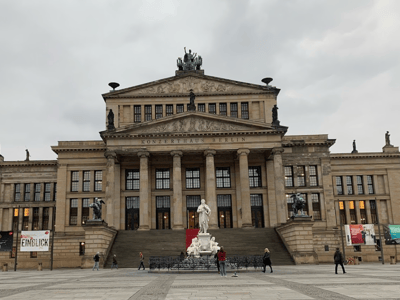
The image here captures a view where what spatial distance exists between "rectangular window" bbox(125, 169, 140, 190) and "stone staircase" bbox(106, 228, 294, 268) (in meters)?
10.0

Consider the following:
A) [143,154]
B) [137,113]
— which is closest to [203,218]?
[143,154]

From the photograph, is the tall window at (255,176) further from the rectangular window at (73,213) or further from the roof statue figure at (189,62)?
the rectangular window at (73,213)

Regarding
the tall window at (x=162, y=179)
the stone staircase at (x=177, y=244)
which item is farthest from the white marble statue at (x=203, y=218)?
the tall window at (x=162, y=179)

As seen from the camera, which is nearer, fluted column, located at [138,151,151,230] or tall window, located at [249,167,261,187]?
fluted column, located at [138,151,151,230]

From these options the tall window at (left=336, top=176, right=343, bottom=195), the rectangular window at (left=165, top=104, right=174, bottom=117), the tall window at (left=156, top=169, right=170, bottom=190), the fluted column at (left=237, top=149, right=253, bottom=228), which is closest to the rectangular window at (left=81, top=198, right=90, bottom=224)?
the tall window at (left=156, top=169, right=170, bottom=190)

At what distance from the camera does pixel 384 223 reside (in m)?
61.9

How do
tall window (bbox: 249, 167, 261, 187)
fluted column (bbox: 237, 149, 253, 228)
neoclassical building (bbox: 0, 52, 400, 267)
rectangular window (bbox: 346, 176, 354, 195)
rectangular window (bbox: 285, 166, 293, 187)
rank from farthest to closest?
rectangular window (bbox: 346, 176, 354, 195) < rectangular window (bbox: 285, 166, 293, 187) < tall window (bbox: 249, 167, 261, 187) < neoclassical building (bbox: 0, 52, 400, 267) < fluted column (bbox: 237, 149, 253, 228)

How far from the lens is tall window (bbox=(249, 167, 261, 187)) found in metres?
58.3

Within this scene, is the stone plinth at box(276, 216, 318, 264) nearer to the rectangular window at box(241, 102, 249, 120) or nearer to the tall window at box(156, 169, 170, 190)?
the tall window at box(156, 169, 170, 190)

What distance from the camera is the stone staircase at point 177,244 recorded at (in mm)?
41906

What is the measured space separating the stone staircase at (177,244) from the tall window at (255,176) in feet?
33.1

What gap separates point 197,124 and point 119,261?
67.0 ft

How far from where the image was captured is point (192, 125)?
5347 centimetres

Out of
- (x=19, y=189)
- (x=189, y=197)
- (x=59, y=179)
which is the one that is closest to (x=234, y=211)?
(x=189, y=197)
